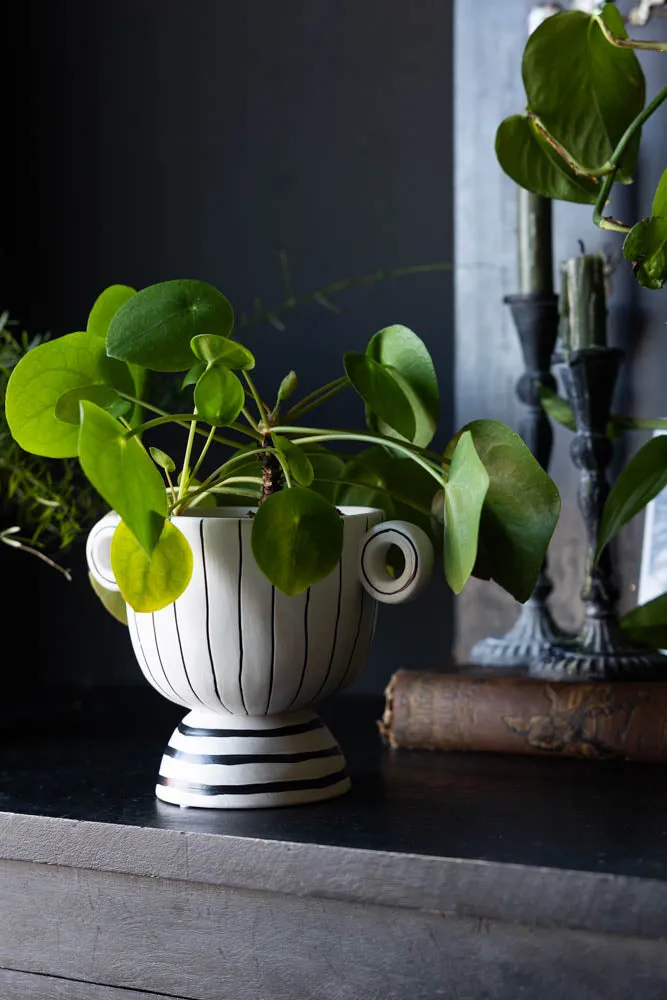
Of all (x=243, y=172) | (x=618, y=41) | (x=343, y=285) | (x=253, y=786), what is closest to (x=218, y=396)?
(x=253, y=786)

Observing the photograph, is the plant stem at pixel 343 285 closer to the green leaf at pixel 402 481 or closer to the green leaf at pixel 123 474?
the green leaf at pixel 402 481

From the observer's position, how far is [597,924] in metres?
0.55

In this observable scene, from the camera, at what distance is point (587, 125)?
2.55 feet

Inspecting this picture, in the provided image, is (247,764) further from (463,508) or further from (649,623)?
(649,623)

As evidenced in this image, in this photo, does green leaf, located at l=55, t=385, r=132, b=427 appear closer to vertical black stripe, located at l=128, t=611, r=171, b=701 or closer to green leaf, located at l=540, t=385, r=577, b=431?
vertical black stripe, located at l=128, t=611, r=171, b=701

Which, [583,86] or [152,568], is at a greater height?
[583,86]

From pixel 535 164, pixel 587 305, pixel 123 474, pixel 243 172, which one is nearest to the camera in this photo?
pixel 123 474

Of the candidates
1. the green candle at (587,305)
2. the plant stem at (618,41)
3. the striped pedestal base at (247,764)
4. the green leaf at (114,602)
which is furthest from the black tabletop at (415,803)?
the plant stem at (618,41)

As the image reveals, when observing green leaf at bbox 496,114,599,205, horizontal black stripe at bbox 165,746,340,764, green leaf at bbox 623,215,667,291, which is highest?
green leaf at bbox 496,114,599,205

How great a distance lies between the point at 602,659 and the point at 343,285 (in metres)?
0.51

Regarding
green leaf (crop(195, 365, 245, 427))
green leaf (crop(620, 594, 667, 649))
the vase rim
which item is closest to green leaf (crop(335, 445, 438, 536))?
the vase rim

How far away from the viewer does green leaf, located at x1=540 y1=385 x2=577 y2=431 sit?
1.00 m

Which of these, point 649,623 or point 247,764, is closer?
point 247,764

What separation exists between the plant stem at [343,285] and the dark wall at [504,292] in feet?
0.19
